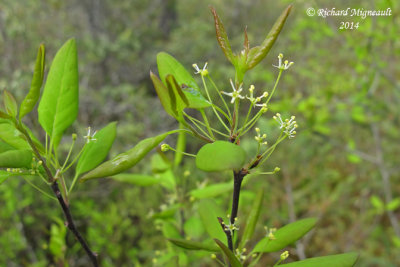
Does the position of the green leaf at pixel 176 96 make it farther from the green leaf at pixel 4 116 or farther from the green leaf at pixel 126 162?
the green leaf at pixel 4 116

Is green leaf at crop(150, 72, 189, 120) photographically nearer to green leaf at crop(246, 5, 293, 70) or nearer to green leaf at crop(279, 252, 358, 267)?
green leaf at crop(246, 5, 293, 70)

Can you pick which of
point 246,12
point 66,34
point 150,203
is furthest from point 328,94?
point 246,12

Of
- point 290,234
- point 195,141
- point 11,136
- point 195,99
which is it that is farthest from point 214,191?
point 195,141

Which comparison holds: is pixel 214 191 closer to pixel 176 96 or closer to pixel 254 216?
pixel 254 216

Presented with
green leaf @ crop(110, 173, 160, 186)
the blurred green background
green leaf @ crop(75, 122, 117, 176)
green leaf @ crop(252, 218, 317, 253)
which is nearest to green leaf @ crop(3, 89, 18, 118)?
green leaf @ crop(75, 122, 117, 176)

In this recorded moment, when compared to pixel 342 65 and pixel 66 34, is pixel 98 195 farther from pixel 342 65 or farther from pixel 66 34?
pixel 342 65

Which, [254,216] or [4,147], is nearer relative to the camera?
[4,147]

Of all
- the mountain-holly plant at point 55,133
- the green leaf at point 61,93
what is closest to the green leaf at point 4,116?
the mountain-holly plant at point 55,133
